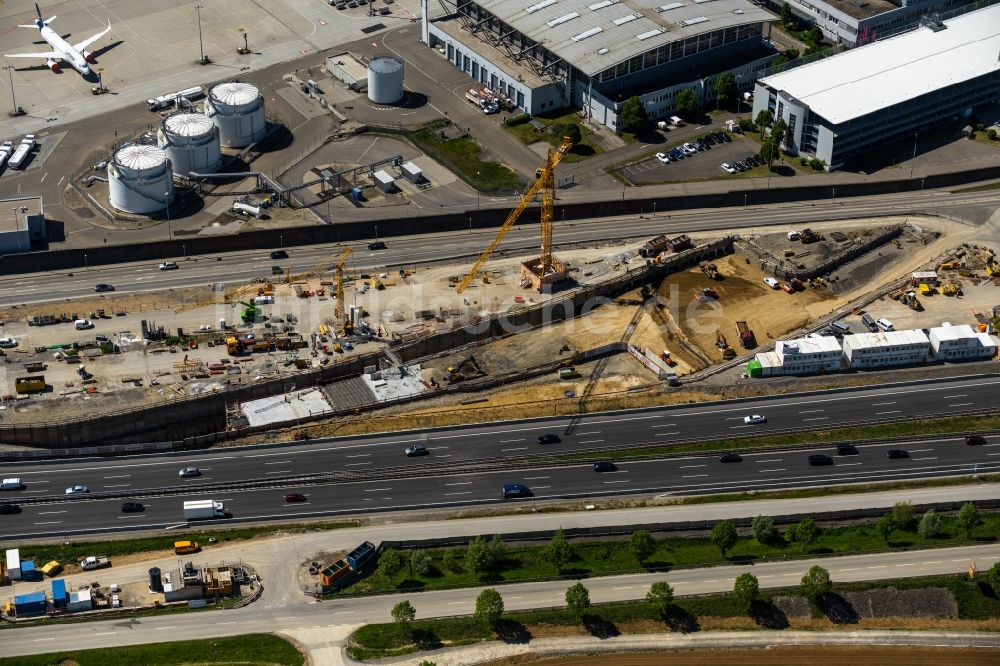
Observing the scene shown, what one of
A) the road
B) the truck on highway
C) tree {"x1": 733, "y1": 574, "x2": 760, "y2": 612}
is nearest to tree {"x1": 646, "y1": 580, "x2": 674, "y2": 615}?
the road

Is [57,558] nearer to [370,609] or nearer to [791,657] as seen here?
[370,609]

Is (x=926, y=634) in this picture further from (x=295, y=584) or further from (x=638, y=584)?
(x=295, y=584)

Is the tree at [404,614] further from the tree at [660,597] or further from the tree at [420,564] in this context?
Answer: the tree at [660,597]

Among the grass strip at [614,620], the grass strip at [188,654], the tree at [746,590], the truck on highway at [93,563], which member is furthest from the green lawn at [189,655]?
the tree at [746,590]

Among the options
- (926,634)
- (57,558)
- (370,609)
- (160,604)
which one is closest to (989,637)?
(926,634)

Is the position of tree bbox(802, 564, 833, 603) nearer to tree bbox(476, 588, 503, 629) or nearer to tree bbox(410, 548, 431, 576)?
tree bbox(476, 588, 503, 629)

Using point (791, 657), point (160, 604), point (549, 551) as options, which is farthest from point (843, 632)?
point (160, 604)
